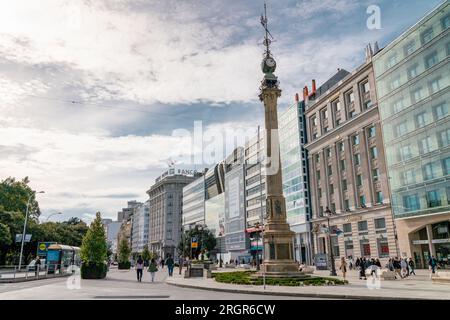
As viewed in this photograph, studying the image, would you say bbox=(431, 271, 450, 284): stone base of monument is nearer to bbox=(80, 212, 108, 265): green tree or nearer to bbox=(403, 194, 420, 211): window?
bbox=(403, 194, 420, 211): window

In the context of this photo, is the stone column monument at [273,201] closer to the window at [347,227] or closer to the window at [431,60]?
the window at [431,60]

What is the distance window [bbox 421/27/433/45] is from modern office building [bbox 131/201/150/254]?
145 m

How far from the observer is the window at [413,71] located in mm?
41688

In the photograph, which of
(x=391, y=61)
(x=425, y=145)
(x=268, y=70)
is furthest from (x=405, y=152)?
(x=268, y=70)

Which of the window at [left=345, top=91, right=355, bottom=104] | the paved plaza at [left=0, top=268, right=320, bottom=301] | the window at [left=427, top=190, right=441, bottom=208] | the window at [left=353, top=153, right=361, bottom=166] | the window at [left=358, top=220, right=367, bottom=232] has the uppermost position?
the window at [left=345, top=91, right=355, bottom=104]

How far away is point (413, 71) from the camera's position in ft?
138

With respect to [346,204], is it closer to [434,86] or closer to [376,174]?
[376,174]

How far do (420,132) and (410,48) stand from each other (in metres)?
10.2

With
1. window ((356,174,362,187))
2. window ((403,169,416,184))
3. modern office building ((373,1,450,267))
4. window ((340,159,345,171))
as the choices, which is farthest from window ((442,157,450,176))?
window ((340,159,345,171))

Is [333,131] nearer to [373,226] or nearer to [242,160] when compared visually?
[373,226]

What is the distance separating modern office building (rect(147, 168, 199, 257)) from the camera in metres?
140

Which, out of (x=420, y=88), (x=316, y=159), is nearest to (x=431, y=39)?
(x=420, y=88)

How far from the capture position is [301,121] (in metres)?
68.9
